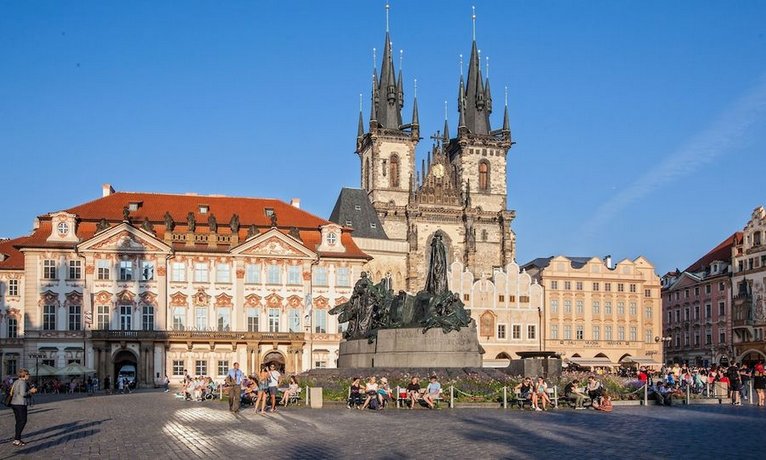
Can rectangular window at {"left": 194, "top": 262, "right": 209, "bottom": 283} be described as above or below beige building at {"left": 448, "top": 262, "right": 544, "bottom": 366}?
above

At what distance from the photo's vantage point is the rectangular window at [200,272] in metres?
63.4

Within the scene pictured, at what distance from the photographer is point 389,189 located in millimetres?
102188

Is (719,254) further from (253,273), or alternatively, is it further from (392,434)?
(392,434)

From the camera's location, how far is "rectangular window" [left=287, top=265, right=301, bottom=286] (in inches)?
2549

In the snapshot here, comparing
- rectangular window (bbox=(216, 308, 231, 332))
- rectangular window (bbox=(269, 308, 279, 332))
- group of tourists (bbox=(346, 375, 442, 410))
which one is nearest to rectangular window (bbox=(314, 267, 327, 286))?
rectangular window (bbox=(269, 308, 279, 332))

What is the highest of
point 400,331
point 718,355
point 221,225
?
point 221,225

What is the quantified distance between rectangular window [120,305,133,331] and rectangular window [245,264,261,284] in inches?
298

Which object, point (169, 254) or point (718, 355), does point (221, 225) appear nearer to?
point (169, 254)

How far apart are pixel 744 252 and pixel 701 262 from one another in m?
9.96

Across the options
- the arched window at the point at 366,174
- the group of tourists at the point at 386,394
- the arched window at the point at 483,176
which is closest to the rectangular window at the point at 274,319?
the group of tourists at the point at 386,394

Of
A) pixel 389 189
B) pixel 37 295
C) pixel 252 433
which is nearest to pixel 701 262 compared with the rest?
pixel 389 189

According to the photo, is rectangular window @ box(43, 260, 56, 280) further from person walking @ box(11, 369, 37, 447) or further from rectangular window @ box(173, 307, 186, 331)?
person walking @ box(11, 369, 37, 447)

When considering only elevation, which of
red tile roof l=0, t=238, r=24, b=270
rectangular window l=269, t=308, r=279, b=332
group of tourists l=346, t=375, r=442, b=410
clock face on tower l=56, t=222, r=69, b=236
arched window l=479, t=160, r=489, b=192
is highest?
arched window l=479, t=160, r=489, b=192

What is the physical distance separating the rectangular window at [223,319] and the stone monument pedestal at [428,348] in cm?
3166
